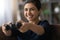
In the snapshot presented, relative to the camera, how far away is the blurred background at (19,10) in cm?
391

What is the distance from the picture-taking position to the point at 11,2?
4.06 m

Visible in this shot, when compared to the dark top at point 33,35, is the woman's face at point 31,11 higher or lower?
higher

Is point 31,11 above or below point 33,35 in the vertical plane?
above

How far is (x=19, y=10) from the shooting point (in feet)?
13.2

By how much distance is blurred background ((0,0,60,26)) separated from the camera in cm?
391

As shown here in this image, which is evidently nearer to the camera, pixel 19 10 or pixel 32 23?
pixel 32 23

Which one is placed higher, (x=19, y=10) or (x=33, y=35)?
(x=19, y=10)

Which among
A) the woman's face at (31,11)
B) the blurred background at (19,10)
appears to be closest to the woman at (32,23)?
the woman's face at (31,11)

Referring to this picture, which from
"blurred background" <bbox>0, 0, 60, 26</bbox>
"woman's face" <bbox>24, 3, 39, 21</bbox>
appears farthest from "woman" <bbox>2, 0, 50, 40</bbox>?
"blurred background" <bbox>0, 0, 60, 26</bbox>

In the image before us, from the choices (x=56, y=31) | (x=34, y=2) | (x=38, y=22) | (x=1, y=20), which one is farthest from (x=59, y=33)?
(x=1, y=20)

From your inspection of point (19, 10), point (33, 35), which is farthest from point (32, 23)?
point (19, 10)

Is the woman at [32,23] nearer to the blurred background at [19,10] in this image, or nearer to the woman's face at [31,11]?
the woman's face at [31,11]

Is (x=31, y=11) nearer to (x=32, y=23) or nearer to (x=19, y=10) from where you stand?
(x=32, y=23)

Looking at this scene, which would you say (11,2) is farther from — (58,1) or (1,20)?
(58,1)
